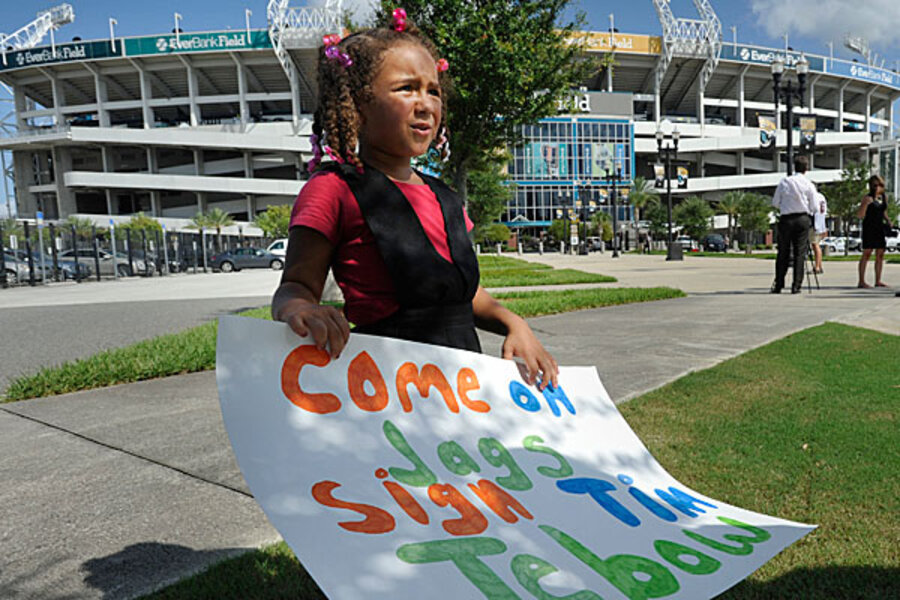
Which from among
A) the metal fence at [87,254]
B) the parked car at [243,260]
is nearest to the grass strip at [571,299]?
the metal fence at [87,254]

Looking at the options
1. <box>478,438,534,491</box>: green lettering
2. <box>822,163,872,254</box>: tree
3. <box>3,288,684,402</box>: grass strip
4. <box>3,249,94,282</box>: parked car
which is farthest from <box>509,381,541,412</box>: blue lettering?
<box>822,163,872,254</box>: tree

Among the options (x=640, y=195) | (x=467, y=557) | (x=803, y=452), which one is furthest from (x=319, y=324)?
(x=640, y=195)

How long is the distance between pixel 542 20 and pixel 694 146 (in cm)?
6603

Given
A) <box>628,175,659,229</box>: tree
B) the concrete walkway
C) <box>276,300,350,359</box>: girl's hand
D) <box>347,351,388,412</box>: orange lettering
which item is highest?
<box>628,175,659,229</box>: tree

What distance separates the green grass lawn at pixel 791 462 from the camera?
1.77m

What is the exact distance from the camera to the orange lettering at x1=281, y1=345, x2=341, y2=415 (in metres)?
1.26

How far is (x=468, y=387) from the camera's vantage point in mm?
1536

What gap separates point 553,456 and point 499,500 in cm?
28

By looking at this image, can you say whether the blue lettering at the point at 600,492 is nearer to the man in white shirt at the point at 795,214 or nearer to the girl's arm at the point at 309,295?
the girl's arm at the point at 309,295

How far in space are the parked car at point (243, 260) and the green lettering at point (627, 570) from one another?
109ft

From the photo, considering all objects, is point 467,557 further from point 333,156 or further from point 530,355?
point 333,156

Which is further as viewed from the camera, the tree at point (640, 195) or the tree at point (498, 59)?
the tree at point (640, 195)

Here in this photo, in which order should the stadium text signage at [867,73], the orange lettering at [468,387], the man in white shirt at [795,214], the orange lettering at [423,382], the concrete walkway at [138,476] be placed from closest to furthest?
the orange lettering at [423,382] → the orange lettering at [468,387] → the concrete walkway at [138,476] → the man in white shirt at [795,214] → the stadium text signage at [867,73]

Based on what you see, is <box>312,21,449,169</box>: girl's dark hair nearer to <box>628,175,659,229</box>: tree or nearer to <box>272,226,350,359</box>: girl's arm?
<box>272,226,350,359</box>: girl's arm
